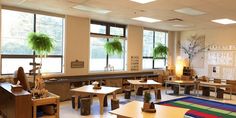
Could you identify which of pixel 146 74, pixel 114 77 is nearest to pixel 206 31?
pixel 146 74

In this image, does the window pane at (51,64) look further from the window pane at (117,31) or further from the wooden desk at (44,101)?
the wooden desk at (44,101)

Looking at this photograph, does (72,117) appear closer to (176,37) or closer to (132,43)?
(132,43)

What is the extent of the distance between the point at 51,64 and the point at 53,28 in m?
1.19

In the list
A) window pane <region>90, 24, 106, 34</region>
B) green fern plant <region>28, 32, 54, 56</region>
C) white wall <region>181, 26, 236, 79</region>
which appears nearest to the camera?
green fern plant <region>28, 32, 54, 56</region>

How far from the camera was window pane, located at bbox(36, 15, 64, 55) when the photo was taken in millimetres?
6689

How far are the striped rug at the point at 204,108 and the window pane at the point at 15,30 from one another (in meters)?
4.77

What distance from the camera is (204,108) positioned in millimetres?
6211

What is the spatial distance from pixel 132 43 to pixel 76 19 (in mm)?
2812

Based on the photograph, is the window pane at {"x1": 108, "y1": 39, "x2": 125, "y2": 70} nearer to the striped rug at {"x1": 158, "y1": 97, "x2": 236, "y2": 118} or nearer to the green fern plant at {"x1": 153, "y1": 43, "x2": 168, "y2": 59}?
the green fern plant at {"x1": 153, "y1": 43, "x2": 168, "y2": 59}

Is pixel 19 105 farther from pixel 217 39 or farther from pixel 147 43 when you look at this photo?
pixel 217 39

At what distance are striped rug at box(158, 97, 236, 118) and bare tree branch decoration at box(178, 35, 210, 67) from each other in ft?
11.1

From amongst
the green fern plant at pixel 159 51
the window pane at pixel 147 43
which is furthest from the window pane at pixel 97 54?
the green fern plant at pixel 159 51

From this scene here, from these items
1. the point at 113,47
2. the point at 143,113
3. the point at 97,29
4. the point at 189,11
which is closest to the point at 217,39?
the point at 189,11

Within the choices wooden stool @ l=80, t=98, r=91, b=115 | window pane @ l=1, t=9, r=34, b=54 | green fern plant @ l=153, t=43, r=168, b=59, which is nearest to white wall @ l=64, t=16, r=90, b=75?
window pane @ l=1, t=9, r=34, b=54
